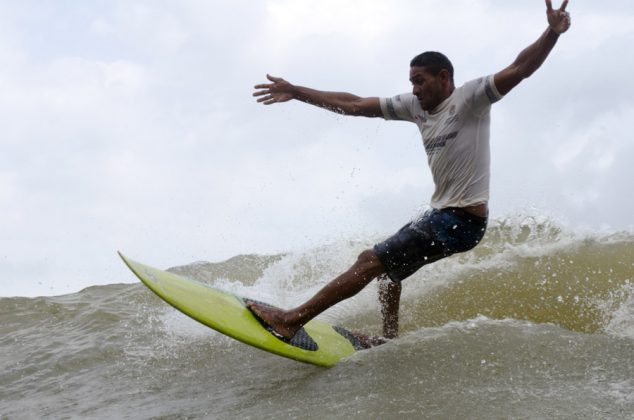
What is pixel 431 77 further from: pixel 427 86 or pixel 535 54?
pixel 535 54

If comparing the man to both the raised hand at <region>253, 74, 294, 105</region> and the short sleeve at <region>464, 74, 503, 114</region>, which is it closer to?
the short sleeve at <region>464, 74, 503, 114</region>

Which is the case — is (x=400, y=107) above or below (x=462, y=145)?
above

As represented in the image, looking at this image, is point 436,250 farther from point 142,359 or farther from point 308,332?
point 142,359

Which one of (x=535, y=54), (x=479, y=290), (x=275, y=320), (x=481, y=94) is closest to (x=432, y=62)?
(x=481, y=94)

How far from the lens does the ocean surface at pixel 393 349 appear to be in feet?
12.6

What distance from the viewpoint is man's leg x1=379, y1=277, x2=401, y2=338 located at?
526cm

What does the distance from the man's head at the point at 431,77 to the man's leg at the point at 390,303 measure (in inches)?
51.8

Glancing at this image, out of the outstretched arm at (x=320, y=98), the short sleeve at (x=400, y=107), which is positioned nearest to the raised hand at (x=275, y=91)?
the outstretched arm at (x=320, y=98)

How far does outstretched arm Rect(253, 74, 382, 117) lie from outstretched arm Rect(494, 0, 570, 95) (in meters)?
1.05

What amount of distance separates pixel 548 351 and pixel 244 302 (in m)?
2.08

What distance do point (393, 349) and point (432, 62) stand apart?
185 centimetres

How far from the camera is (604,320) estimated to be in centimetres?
580

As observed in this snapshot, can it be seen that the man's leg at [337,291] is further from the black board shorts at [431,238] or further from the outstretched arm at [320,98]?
the outstretched arm at [320,98]

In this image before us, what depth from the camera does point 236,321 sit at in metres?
4.91
